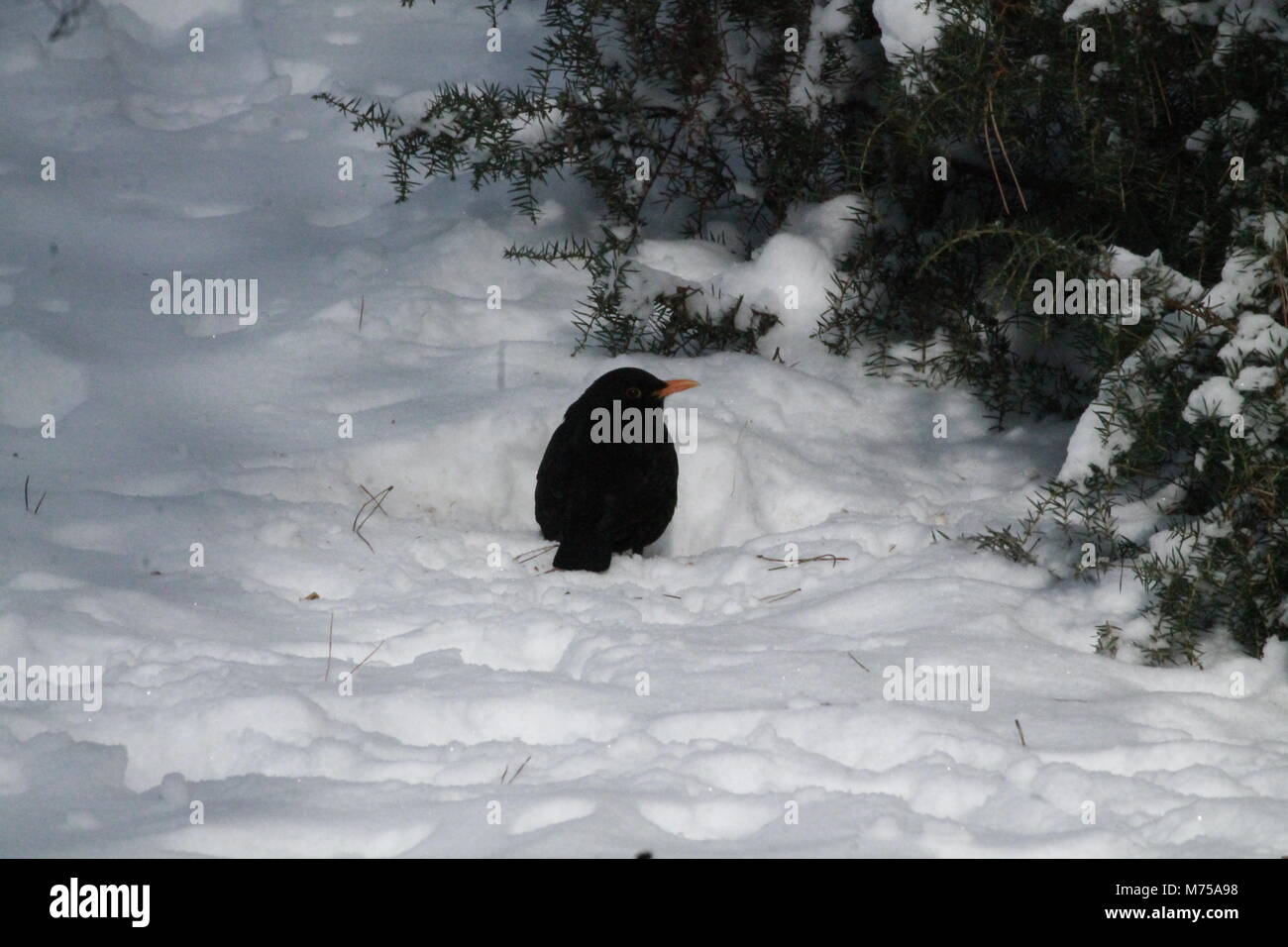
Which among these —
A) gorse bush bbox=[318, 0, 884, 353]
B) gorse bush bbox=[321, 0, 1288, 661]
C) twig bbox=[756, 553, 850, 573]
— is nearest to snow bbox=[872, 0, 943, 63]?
gorse bush bbox=[321, 0, 1288, 661]

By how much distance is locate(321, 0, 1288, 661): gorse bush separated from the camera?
3.31 m

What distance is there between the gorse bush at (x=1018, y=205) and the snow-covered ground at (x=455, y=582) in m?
0.21

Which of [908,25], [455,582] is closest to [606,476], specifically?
[455,582]

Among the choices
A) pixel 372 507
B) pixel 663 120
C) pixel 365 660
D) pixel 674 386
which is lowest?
pixel 365 660

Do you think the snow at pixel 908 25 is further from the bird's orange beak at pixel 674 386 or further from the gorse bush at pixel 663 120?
the bird's orange beak at pixel 674 386

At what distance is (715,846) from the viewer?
96.1 inches

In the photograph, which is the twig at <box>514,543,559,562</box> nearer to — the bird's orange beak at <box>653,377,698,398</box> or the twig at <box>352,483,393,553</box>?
the twig at <box>352,483,393,553</box>

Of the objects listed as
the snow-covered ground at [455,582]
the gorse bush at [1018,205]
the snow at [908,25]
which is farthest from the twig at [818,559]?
the snow at [908,25]

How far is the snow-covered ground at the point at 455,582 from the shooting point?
2.59m

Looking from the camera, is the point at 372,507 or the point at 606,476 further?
the point at 372,507

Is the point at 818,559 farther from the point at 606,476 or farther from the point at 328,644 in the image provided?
the point at 328,644

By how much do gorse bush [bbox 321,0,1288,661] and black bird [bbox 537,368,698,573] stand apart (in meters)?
0.71

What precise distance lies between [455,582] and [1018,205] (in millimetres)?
2627

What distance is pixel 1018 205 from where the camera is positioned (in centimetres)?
470
